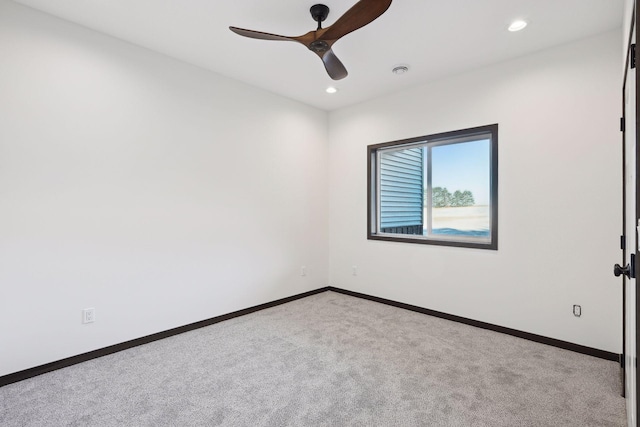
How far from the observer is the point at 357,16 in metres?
1.93

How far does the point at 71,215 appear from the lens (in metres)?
2.52

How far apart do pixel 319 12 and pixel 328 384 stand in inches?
101

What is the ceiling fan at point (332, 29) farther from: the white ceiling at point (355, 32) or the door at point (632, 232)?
the door at point (632, 232)

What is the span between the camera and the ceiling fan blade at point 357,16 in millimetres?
1801

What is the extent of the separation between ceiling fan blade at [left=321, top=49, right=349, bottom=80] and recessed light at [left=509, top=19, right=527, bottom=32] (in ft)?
4.35

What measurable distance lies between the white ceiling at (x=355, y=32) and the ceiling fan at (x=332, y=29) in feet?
0.73

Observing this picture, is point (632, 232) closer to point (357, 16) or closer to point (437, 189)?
point (357, 16)

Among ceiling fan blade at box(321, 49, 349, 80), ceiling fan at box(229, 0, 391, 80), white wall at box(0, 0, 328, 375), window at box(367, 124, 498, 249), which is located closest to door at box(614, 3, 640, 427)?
ceiling fan at box(229, 0, 391, 80)

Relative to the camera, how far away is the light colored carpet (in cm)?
188

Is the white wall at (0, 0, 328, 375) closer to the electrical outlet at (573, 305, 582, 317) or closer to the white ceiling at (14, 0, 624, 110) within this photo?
the white ceiling at (14, 0, 624, 110)

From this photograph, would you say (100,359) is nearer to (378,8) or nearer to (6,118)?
(6,118)

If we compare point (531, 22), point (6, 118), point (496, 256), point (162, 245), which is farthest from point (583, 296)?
point (6, 118)

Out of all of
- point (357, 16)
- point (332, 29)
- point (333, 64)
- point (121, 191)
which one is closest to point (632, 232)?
point (357, 16)

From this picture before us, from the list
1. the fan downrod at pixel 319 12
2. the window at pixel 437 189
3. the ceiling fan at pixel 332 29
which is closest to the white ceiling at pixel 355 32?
the fan downrod at pixel 319 12
